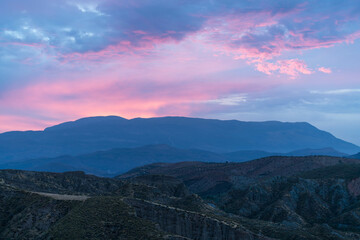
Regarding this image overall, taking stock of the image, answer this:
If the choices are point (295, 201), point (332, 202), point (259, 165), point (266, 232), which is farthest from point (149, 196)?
point (259, 165)

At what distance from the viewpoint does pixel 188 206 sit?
215ft

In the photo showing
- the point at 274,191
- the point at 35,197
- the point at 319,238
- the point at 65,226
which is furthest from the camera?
the point at 274,191

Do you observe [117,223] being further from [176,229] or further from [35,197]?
[35,197]

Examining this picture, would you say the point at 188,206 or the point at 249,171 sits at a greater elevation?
the point at 249,171

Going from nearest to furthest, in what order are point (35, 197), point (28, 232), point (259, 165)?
point (28, 232)
point (35, 197)
point (259, 165)

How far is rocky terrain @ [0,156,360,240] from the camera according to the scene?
4144 centimetres

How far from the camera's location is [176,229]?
46.4m

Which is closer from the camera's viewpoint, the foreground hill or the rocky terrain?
the rocky terrain

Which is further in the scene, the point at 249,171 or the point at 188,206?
the point at 249,171

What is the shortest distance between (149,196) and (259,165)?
89041mm

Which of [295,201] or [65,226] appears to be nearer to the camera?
[65,226]

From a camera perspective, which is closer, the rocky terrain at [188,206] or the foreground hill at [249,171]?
the rocky terrain at [188,206]

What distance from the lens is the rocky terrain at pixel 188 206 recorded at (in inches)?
1631

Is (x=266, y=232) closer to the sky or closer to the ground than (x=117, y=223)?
closer to the ground
